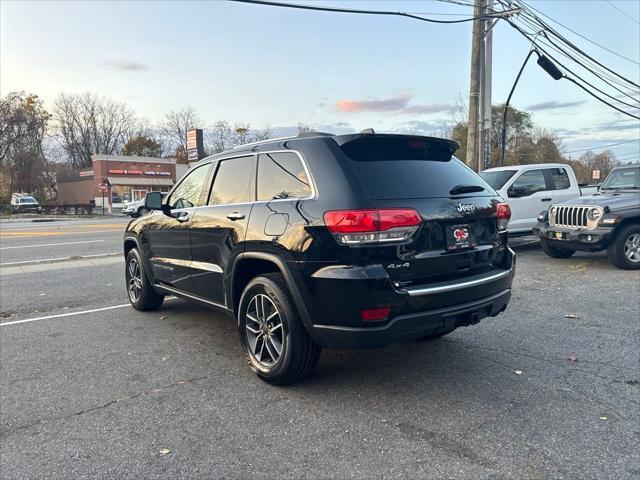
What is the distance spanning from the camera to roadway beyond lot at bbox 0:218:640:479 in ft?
9.36

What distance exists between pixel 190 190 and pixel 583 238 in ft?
22.6

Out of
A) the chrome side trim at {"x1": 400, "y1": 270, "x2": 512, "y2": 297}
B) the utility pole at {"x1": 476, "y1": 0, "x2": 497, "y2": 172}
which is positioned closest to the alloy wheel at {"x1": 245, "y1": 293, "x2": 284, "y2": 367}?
the chrome side trim at {"x1": 400, "y1": 270, "x2": 512, "y2": 297}

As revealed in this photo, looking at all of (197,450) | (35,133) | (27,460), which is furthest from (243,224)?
(35,133)

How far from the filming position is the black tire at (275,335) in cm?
364

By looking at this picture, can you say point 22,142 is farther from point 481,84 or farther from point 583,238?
point 583,238

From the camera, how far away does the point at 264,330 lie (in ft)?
13.0

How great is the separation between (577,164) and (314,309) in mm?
92194

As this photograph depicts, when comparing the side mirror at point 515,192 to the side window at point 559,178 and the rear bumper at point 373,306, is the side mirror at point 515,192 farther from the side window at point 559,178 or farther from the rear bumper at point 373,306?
the rear bumper at point 373,306

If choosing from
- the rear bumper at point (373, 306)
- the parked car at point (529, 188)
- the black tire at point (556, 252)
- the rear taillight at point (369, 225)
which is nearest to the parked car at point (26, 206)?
the parked car at point (529, 188)

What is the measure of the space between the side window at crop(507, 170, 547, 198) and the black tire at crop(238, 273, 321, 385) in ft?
27.7

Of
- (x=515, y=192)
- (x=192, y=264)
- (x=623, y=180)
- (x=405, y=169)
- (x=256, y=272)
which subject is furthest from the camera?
(x=515, y=192)

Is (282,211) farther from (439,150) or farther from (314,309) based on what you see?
(439,150)

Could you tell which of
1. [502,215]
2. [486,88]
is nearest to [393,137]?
[502,215]

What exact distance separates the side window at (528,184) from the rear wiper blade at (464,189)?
7460 mm
